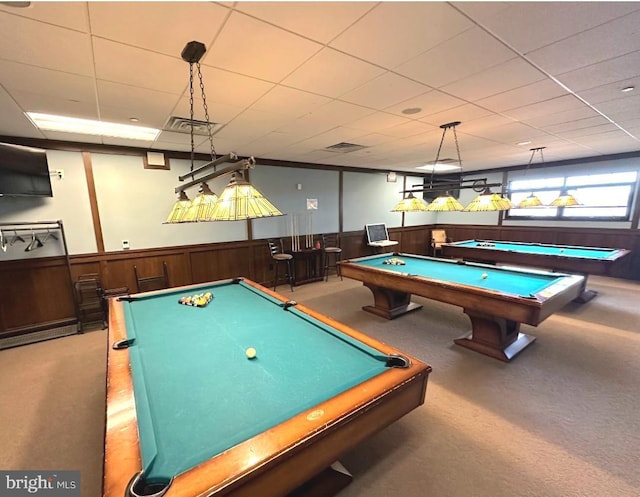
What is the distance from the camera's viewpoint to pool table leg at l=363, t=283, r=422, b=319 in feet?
12.6

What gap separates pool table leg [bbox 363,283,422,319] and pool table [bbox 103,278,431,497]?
83.0 inches

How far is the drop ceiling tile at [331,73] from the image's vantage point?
1728mm

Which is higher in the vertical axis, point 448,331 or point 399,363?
point 399,363

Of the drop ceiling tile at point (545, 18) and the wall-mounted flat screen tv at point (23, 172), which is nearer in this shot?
the drop ceiling tile at point (545, 18)

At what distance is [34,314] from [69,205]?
1.47 m

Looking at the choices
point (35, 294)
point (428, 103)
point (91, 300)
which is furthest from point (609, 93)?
point (35, 294)

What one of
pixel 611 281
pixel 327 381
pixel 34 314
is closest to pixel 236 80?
pixel 327 381

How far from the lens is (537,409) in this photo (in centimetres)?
209

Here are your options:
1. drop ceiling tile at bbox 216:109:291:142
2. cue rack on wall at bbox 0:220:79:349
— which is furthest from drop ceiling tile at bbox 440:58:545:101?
cue rack on wall at bbox 0:220:79:349

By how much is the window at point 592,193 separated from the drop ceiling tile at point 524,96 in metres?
3.37

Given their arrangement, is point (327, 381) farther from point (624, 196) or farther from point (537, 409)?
point (624, 196)

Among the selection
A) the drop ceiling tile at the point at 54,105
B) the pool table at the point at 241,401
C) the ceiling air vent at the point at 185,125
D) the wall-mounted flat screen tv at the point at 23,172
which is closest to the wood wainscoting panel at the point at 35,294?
the wall-mounted flat screen tv at the point at 23,172

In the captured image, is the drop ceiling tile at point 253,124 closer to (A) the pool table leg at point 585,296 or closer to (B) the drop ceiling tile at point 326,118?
(B) the drop ceiling tile at point 326,118

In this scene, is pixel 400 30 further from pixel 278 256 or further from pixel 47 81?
pixel 278 256
